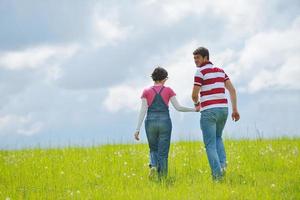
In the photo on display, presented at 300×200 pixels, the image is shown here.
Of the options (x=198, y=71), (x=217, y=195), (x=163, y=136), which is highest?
(x=198, y=71)

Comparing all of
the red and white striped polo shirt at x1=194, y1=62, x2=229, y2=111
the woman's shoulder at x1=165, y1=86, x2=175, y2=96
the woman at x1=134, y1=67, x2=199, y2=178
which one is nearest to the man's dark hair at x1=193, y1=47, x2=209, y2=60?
the red and white striped polo shirt at x1=194, y1=62, x2=229, y2=111

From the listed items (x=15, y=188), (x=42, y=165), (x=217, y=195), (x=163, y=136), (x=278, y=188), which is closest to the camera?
(x=217, y=195)

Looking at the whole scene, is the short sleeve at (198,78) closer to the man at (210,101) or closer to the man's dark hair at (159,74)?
the man at (210,101)

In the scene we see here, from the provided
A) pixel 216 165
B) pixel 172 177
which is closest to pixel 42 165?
pixel 172 177

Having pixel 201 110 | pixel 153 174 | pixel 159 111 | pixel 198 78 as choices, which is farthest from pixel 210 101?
pixel 153 174

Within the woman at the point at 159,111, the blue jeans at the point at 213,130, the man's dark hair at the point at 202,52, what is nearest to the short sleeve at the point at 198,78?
the man's dark hair at the point at 202,52

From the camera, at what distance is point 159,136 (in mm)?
11758

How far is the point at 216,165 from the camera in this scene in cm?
1124

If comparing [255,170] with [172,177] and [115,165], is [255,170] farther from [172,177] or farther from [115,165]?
[115,165]

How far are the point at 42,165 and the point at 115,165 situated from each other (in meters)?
2.39

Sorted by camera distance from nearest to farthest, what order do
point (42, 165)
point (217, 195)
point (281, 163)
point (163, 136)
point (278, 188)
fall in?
1. point (217, 195)
2. point (278, 188)
3. point (163, 136)
4. point (281, 163)
5. point (42, 165)

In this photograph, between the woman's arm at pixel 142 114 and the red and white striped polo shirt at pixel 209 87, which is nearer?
the red and white striped polo shirt at pixel 209 87

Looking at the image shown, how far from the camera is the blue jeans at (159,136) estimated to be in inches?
460

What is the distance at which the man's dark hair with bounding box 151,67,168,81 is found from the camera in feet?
38.4
